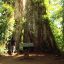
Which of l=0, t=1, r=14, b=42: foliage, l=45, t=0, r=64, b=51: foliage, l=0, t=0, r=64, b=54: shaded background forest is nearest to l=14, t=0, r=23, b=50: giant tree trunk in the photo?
l=0, t=0, r=64, b=54: shaded background forest

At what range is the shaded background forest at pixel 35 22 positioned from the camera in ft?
50.0

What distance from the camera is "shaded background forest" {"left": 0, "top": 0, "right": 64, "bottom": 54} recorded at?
15.2 m

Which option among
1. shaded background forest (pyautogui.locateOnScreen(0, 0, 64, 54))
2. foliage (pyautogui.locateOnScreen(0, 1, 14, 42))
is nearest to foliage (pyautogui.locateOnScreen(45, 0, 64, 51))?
shaded background forest (pyautogui.locateOnScreen(0, 0, 64, 54))

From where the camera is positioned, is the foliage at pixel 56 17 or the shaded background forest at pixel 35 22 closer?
the shaded background forest at pixel 35 22

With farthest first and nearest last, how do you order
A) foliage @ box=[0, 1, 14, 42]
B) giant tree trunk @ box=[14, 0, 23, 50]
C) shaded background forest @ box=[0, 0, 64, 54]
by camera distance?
giant tree trunk @ box=[14, 0, 23, 50] < shaded background forest @ box=[0, 0, 64, 54] < foliage @ box=[0, 1, 14, 42]

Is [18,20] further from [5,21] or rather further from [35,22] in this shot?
[35,22]

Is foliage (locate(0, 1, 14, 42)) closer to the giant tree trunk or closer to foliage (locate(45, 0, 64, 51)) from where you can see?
the giant tree trunk

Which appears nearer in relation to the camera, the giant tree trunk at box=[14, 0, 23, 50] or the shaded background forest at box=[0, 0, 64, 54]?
the shaded background forest at box=[0, 0, 64, 54]

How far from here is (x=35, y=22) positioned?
642 inches

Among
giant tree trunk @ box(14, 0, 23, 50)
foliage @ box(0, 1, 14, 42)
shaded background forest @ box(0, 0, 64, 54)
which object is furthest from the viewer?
giant tree trunk @ box(14, 0, 23, 50)

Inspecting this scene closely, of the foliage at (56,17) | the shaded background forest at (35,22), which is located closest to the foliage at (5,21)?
the shaded background forest at (35,22)

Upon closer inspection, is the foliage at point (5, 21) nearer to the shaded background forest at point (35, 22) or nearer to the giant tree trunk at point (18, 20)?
the shaded background forest at point (35, 22)

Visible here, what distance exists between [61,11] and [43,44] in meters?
3.14

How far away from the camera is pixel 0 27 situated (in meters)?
14.4
